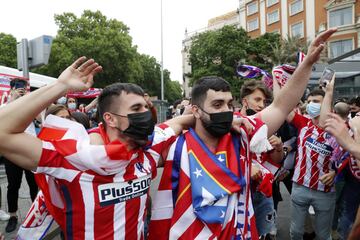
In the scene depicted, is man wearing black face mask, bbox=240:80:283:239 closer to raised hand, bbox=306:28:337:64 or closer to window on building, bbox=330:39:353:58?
raised hand, bbox=306:28:337:64

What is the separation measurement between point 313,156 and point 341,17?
40.4 meters

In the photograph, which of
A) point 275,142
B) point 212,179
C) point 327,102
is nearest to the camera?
point 212,179

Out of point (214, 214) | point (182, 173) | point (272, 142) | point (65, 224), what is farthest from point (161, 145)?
point (272, 142)

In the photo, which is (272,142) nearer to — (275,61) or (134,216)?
(134,216)

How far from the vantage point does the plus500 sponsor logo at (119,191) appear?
1.81m

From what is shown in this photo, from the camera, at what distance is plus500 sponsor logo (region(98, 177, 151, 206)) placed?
181cm

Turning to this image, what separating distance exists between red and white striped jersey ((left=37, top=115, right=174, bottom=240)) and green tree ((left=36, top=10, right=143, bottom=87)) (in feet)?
92.8

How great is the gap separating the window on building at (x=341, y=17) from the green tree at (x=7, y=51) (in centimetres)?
3398

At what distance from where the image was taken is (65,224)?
188 cm

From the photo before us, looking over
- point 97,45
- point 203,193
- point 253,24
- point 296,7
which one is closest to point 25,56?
point 203,193

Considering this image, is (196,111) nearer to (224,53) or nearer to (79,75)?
(79,75)

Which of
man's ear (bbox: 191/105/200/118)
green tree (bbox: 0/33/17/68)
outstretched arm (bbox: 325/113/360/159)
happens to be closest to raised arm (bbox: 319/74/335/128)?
outstretched arm (bbox: 325/113/360/159)

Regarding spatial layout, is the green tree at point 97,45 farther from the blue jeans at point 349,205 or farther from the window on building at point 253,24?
the blue jeans at point 349,205

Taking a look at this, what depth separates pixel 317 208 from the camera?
341 cm
